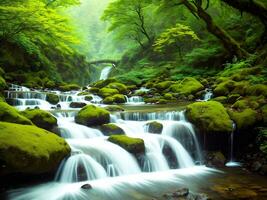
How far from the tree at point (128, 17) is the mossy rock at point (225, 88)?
12909 millimetres

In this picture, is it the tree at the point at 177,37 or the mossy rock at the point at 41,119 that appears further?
the tree at the point at 177,37

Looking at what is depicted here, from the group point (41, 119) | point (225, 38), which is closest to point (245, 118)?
point (41, 119)

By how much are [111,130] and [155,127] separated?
1369 millimetres

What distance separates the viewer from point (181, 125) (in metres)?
10.4

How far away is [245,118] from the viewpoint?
10.2 meters

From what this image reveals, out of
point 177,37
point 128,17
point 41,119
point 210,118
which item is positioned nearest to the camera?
point 41,119

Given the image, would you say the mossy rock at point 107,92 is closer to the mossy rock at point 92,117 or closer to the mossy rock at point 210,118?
the mossy rock at point 92,117

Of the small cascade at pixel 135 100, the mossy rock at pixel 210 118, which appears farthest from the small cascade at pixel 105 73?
the mossy rock at pixel 210 118

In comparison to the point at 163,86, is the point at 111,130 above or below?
below

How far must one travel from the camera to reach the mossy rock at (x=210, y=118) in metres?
10.0

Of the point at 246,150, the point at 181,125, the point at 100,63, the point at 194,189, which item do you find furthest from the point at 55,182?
the point at 100,63

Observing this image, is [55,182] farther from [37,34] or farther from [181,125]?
[37,34]

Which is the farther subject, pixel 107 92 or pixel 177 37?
pixel 177 37

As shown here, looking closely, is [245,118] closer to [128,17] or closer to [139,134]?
[139,134]
